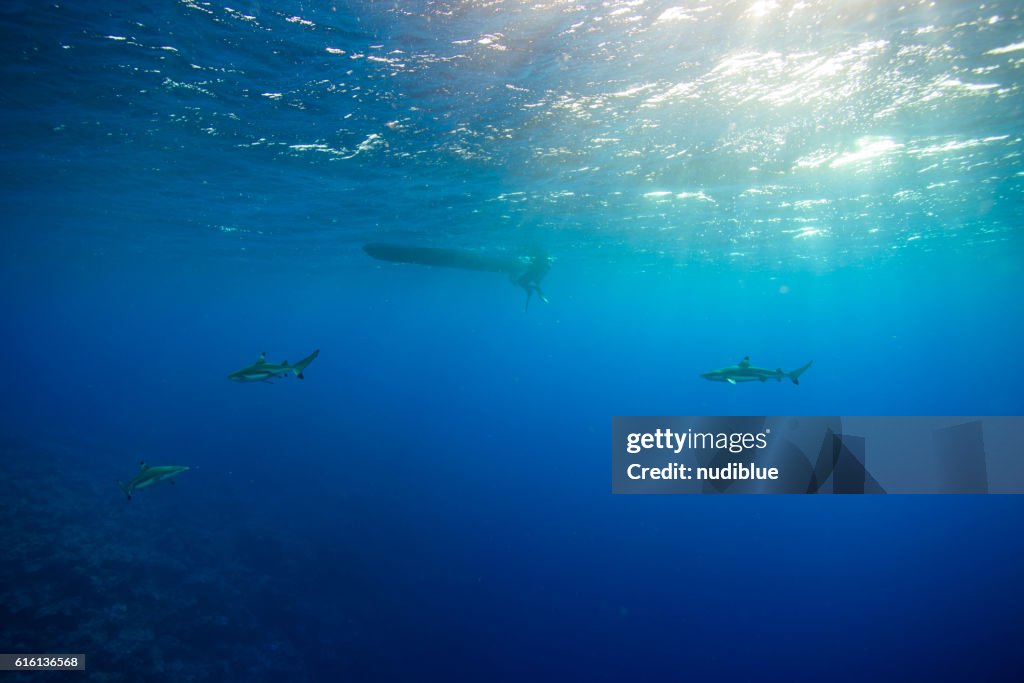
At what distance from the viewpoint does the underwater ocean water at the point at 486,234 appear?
9094mm

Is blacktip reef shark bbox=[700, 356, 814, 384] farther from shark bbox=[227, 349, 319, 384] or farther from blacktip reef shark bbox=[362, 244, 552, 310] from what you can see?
blacktip reef shark bbox=[362, 244, 552, 310]

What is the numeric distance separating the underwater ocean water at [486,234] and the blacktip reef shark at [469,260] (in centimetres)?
257

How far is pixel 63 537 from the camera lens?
1346cm

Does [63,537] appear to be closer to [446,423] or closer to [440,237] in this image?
[440,237]

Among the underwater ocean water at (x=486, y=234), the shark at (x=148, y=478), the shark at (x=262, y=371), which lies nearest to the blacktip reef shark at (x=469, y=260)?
the underwater ocean water at (x=486, y=234)

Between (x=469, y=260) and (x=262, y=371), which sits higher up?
(x=469, y=260)

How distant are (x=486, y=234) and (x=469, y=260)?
754cm

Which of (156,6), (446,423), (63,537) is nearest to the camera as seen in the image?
(156,6)

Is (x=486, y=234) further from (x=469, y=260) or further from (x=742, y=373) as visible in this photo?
(x=742, y=373)

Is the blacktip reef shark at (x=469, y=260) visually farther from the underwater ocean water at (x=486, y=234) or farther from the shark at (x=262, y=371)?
the shark at (x=262, y=371)

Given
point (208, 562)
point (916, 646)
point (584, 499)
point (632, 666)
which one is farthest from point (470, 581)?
point (916, 646)

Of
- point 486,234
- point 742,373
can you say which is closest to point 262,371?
point 742,373

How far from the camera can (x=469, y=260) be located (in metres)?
18.8

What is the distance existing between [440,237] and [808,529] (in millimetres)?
25739
